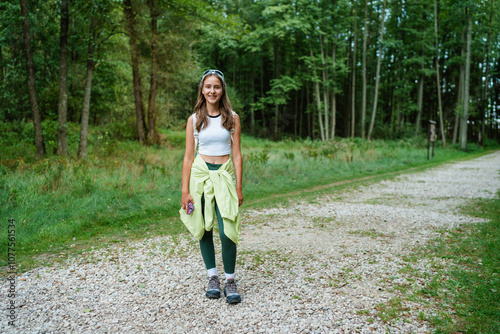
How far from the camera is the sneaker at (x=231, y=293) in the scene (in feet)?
10.7

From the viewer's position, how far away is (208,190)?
331 centimetres

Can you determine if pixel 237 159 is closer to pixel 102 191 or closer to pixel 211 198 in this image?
pixel 211 198

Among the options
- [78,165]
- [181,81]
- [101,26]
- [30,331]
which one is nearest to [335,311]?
[30,331]

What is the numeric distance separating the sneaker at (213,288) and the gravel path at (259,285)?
0.06 metres

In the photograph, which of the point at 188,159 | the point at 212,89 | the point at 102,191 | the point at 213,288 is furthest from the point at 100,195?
the point at 212,89

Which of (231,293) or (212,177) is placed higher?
(212,177)

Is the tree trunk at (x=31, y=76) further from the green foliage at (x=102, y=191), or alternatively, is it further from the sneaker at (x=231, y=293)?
the sneaker at (x=231, y=293)

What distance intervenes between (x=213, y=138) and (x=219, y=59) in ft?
123

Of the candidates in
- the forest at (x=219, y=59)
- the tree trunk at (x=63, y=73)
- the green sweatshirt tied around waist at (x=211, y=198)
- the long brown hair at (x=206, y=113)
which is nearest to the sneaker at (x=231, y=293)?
the green sweatshirt tied around waist at (x=211, y=198)

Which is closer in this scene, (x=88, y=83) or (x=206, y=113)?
(x=206, y=113)

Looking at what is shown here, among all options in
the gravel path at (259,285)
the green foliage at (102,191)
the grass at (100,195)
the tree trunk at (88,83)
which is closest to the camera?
the gravel path at (259,285)

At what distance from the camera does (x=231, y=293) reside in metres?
3.30

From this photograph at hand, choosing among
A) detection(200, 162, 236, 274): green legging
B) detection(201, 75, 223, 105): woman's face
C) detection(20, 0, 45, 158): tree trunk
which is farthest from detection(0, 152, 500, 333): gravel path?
detection(20, 0, 45, 158): tree trunk

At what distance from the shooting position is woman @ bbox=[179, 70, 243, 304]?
3.30 meters
